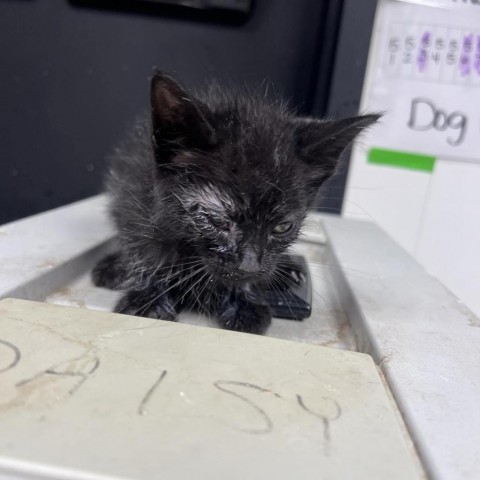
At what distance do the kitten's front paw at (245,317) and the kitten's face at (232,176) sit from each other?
2.5 inches

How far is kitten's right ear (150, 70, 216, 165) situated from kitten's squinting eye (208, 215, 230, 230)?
0.12m

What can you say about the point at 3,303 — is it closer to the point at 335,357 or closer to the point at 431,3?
the point at 335,357

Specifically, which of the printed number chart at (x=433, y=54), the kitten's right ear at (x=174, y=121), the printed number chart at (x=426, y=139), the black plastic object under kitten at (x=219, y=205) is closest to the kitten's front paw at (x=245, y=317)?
the black plastic object under kitten at (x=219, y=205)

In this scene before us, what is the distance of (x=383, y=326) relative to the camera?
75cm

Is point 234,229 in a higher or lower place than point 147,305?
higher

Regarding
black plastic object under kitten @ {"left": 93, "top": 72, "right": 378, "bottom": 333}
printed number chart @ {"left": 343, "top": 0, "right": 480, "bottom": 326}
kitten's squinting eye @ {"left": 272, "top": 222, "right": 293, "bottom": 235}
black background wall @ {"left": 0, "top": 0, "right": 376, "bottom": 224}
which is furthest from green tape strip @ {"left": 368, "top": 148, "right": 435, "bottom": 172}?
kitten's squinting eye @ {"left": 272, "top": 222, "right": 293, "bottom": 235}

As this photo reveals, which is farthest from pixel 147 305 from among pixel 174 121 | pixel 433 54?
pixel 433 54

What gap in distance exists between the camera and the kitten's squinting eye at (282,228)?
33.5 inches

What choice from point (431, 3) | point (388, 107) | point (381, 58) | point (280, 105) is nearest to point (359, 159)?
point (388, 107)

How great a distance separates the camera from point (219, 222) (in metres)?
0.82

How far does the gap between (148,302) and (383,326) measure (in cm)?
39

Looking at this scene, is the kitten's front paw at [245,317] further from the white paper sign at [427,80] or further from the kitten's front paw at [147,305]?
the white paper sign at [427,80]

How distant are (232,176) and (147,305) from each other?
26cm

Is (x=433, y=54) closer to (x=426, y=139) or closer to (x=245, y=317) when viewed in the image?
(x=426, y=139)
